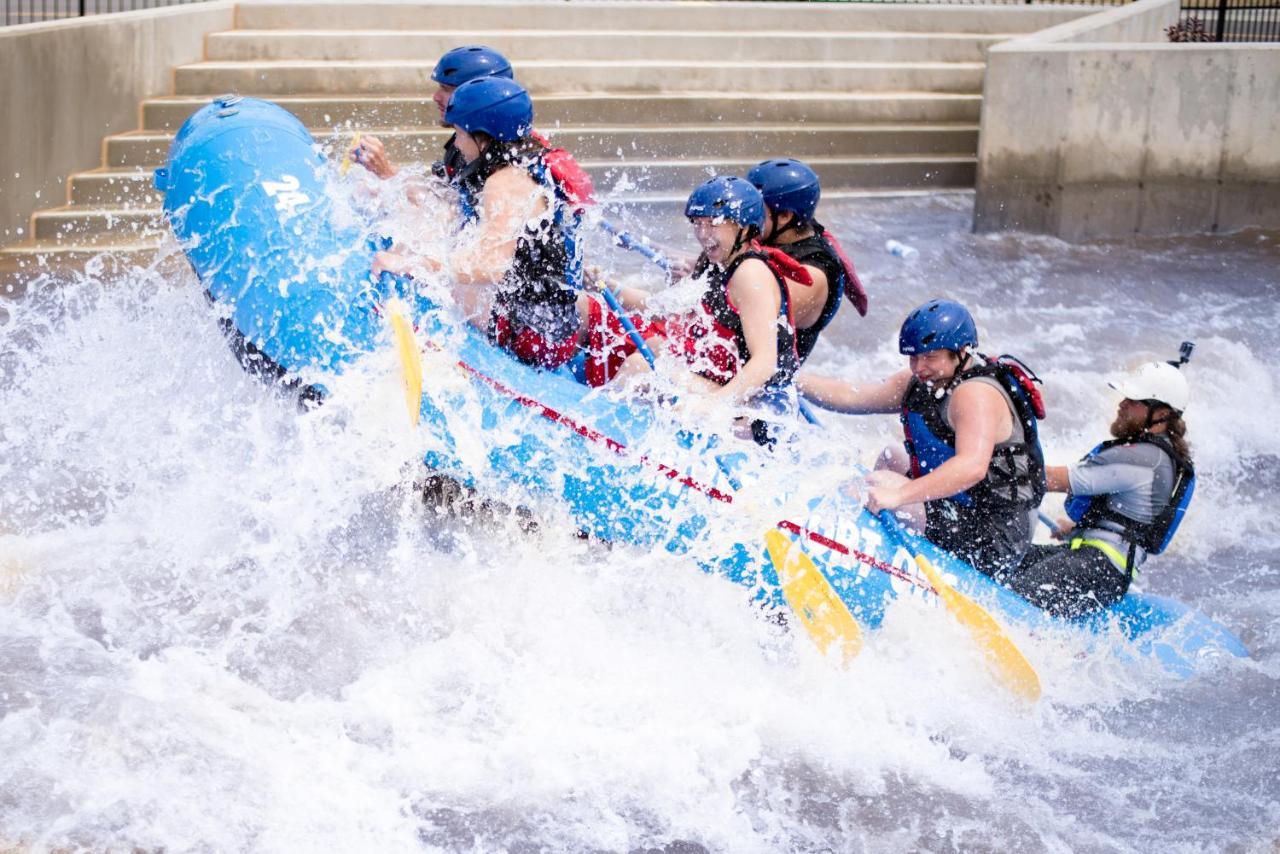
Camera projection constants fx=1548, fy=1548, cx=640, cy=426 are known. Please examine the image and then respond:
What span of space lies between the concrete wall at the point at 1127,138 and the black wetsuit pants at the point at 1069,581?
639cm

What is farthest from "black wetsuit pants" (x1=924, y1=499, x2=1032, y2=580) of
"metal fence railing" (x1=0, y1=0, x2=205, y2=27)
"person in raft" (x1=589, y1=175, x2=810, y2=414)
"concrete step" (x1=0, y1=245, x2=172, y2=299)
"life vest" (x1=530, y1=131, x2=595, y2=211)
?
"metal fence railing" (x1=0, y1=0, x2=205, y2=27)

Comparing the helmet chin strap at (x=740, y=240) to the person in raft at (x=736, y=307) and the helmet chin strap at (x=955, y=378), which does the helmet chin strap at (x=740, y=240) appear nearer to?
the person in raft at (x=736, y=307)

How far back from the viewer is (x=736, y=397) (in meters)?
5.18

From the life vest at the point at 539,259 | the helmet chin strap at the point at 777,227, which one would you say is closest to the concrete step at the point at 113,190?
the life vest at the point at 539,259

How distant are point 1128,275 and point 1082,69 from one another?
61.3 inches

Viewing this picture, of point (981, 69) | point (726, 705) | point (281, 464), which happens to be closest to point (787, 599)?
point (726, 705)

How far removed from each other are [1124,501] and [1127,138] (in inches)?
261

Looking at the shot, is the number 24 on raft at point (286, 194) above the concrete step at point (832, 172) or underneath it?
above

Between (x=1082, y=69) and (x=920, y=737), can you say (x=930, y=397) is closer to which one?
(x=920, y=737)

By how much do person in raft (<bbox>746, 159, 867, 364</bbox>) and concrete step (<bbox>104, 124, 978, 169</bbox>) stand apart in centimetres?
560

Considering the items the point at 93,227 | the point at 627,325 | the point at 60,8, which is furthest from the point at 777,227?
the point at 60,8

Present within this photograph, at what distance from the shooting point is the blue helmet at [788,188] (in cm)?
548

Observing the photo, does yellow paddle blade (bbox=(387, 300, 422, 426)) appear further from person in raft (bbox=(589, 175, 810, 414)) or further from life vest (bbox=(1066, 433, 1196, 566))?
life vest (bbox=(1066, 433, 1196, 566))

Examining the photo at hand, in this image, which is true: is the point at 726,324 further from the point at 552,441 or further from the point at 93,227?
the point at 93,227
